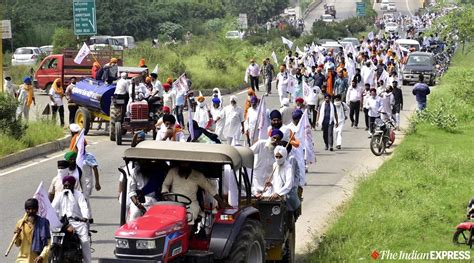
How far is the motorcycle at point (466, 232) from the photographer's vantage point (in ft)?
49.0

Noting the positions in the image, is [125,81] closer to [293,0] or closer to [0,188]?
[0,188]

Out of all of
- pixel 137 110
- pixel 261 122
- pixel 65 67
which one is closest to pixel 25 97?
pixel 137 110

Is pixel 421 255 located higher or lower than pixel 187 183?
lower

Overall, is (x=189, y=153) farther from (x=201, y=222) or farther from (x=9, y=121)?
(x=9, y=121)

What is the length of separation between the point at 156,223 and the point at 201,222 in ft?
2.89

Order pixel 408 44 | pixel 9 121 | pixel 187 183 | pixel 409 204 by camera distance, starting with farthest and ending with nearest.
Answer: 1. pixel 408 44
2. pixel 9 121
3. pixel 409 204
4. pixel 187 183

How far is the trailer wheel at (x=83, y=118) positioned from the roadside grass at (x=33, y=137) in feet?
2.20

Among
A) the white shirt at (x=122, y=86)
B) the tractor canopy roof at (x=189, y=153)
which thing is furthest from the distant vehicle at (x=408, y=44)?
the tractor canopy roof at (x=189, y=153)

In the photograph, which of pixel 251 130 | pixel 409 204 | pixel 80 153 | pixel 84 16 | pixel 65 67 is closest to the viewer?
pixel 80 153

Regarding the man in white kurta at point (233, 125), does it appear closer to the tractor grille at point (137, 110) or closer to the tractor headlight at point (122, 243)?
the tractor grille at point (137, 110)

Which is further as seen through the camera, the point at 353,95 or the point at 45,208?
the point at 353,95

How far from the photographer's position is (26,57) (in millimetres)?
52031

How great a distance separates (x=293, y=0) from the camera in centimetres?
13250

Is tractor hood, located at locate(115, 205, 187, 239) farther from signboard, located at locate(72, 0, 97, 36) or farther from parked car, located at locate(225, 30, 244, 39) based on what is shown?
parked car, located at locate(225, 30, 244, 39)
